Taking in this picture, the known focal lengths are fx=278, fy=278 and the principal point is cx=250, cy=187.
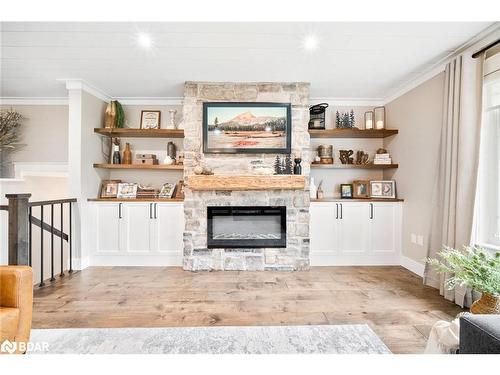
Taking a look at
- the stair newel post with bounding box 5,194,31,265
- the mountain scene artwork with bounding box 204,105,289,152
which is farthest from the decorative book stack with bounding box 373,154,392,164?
the stair newel post with bounding box 5,194,31,265

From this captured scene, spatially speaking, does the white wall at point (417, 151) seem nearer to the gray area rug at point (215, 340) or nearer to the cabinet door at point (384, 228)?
the cabinet door at point (384, 228)

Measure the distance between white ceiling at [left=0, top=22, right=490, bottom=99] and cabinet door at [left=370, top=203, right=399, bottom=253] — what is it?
5.58 ft

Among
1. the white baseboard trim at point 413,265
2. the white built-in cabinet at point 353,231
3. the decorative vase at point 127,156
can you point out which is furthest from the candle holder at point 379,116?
the decorative vase at point 127,156

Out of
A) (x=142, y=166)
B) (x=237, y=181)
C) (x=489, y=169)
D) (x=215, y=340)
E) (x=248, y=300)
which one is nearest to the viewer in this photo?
(x=215, y=340)

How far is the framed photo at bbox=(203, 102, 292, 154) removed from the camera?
12.2 feet

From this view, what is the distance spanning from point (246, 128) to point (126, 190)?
6.67 feet

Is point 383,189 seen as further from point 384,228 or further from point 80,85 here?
point 80,85

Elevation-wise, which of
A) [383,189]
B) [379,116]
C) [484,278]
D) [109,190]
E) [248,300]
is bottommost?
[248,300]

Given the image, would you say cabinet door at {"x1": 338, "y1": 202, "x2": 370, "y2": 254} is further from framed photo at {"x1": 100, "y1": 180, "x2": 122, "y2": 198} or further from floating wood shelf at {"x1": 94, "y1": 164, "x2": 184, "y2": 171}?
framed photo at {"x1": 100, "y1": 180, "x2": 122, "y2": 198}

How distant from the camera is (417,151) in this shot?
358cm

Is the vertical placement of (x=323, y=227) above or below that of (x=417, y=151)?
below

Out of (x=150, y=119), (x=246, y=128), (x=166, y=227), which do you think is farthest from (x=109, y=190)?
(x=246, y=128)

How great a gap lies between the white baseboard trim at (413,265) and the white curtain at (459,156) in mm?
524
